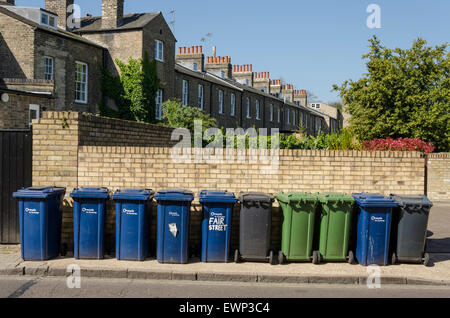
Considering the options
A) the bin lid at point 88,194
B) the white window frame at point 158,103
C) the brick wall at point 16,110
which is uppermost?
the white window frame at point 158,103

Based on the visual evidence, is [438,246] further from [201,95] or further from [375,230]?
[201,95]

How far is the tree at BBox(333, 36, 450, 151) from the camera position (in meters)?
21.8

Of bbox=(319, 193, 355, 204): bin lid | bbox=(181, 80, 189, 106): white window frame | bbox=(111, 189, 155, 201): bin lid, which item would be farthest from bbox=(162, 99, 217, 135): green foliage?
bbox=(319, 193, 355, 204): bin lid

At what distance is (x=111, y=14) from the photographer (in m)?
26.5

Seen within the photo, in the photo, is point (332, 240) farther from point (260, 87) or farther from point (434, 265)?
point (260, 87)

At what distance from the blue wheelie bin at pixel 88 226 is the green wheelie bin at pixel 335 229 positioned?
3579 mm

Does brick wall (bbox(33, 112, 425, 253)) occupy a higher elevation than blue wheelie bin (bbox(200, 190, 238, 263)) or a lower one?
higher

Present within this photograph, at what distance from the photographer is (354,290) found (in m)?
6.33

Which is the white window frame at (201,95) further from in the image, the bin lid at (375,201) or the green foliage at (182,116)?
the bin lid at (375,201)

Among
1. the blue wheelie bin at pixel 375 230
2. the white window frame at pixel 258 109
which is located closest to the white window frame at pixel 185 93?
the white window frame at pixel 258 109

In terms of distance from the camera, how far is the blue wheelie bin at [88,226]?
Answer: 7414 mm

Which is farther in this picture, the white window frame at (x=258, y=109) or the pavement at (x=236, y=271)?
the white window frame at (x=258, y=109)

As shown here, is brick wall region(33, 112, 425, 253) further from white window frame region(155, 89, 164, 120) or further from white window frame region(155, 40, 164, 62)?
white window frame region(155, 40, 164, 62)
